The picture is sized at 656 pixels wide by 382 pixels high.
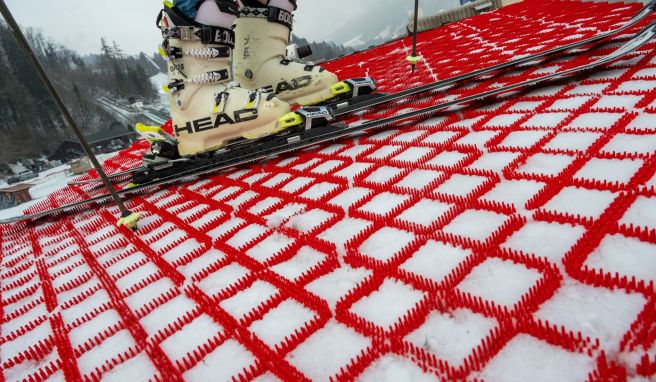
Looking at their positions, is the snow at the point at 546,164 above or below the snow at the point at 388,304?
above

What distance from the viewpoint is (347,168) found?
1.98m

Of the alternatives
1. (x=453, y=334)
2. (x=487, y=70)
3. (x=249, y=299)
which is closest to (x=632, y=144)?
(x=453, y=334)

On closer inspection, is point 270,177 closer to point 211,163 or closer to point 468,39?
point 211,163

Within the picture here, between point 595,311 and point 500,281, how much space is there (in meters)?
0.21

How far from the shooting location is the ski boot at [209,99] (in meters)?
2.47

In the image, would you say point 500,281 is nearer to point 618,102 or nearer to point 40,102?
point 618,102

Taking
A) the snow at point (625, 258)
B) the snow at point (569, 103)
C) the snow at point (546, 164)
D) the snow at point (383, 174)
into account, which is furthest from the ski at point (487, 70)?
the snow at point (625, 258)

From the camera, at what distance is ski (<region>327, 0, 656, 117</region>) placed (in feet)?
8.02

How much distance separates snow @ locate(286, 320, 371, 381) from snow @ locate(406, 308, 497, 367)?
5.5 inches

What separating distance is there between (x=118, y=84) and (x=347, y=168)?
4927 cm

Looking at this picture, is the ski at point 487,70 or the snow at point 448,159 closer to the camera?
the snow at point 448,159

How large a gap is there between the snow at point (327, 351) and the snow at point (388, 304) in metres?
0.07

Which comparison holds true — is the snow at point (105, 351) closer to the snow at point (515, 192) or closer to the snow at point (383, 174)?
the snow at point (383, 174)

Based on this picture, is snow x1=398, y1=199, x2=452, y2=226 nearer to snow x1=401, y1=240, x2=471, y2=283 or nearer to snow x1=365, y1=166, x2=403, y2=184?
snow x1=401, y1=240, x2=471, y2=283
